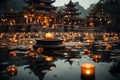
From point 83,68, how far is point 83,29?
152ft

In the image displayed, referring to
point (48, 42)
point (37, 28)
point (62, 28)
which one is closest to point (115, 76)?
point (48, 42)

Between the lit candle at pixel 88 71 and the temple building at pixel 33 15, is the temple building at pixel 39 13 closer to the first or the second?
the temple building at pixel 33 15

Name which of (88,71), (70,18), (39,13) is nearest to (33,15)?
(39,13)

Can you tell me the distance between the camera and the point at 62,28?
46719 mm

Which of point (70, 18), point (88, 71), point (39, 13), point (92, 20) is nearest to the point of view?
point (88, 71)

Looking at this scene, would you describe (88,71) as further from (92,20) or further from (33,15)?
(92,20)

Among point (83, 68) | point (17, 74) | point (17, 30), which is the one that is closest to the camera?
point (83, 68)

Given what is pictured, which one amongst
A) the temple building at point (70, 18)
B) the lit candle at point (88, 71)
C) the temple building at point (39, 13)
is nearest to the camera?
the lit candle at point (88, 71)

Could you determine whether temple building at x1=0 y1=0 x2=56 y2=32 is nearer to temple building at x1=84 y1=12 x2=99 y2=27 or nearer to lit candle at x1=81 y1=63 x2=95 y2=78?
temple building at x1=84 y1=12 x2=99 y2=27

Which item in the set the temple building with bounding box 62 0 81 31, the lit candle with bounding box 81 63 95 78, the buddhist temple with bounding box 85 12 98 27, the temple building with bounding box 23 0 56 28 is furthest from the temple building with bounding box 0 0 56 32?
the lit candle with bounding box 81 63 95 78

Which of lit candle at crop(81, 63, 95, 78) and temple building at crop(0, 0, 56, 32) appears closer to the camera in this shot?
lit candle at crop(81, 63, 95, 78)

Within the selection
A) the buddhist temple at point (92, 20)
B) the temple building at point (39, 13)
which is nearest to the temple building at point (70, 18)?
→ the buddhist temple at point (92, 20)

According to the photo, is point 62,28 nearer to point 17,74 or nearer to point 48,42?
point 48,42

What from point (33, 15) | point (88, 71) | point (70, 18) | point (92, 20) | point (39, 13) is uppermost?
point (39, 13)
